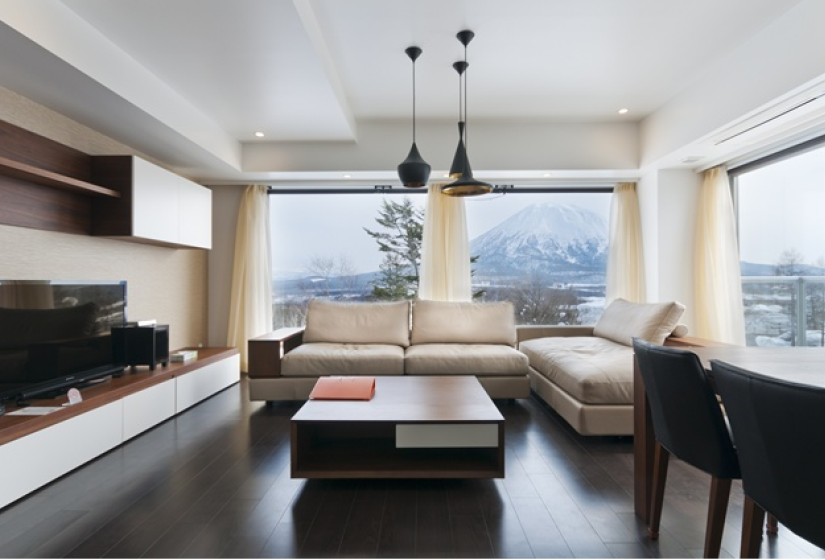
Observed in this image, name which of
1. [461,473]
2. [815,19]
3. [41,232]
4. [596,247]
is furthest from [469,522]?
[596,247]

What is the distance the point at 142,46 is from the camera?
254cm

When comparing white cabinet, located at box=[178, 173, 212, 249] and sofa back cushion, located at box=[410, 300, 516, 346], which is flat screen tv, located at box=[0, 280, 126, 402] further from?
sofa back cushion, located at box=[410, 300, 516, 346]

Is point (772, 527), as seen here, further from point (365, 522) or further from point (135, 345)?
point (135, 345)

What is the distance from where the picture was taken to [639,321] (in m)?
3.49

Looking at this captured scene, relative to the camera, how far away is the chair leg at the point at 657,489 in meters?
1.68

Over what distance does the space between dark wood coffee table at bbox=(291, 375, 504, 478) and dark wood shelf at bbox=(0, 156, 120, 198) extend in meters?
2.02

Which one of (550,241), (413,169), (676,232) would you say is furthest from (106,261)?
(676,232)

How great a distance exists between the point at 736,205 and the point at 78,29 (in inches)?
216

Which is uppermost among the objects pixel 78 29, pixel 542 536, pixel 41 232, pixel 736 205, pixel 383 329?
pixel 78 29

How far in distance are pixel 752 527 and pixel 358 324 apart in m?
3.32

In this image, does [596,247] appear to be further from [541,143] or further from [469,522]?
[469,522]

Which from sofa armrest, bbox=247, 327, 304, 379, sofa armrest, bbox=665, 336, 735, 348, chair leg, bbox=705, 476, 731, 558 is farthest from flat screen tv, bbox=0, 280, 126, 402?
sofa armrest, bbox=665, 336, 735, 348

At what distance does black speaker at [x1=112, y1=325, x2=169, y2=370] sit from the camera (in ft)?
10.2

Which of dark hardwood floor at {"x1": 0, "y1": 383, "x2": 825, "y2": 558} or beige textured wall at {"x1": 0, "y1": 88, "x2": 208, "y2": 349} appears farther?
beige textured wall at {"x1": 0, "y1": 88, "x2": 208, "y2": 349}
